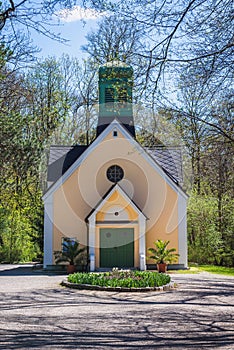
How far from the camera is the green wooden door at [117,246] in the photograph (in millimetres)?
25109

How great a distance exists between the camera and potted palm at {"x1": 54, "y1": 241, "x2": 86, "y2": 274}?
23562 mm

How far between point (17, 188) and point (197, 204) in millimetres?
11334

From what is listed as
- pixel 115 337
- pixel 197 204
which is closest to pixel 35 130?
pixel 197 204

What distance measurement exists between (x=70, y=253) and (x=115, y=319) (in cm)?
1366

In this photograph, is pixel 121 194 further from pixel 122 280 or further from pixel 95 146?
pixel 122 280

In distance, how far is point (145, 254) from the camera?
2527 cm

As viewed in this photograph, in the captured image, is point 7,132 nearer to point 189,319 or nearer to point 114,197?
point 114,197

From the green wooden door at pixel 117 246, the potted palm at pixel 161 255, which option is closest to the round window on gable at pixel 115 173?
the green wooden door at pixel 117 246

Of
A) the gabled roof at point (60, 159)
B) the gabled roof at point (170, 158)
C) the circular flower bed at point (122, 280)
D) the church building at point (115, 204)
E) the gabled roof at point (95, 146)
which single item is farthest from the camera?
the gabled roof at point (170, 158)

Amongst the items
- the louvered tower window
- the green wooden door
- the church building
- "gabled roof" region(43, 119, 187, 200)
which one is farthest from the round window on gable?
the louvered tower window

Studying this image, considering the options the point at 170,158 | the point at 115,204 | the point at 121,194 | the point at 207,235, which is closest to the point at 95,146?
the point at 121,194

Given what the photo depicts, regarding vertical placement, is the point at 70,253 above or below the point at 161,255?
above

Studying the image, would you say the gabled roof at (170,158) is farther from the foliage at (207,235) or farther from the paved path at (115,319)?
the paved path at (115,319)

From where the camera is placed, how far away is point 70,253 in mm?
23859
